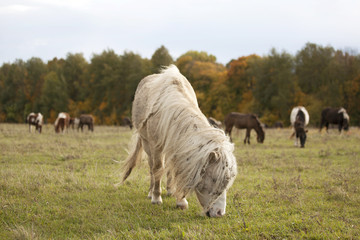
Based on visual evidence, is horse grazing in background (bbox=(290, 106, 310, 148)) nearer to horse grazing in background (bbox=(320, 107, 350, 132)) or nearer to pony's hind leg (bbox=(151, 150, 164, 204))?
horse grazing in background (bbox=(320, 107, 350, 132))

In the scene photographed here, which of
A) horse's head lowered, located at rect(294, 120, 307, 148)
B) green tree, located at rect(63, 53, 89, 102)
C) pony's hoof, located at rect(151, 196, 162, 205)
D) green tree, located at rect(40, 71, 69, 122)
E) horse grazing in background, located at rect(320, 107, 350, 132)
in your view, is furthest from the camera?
green tree, located at rect(63, 53, 89, 102)

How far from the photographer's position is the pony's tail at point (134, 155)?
20.2 feet

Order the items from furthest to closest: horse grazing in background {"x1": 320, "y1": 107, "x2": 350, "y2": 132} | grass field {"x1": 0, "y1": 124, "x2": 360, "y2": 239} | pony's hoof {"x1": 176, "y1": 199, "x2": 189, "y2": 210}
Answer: horse grazing in background {"x1": 320, "y1": 107, "x2": 350, "y2": 132} < pony's hoof {"x1": 176, "y1": 199, "x2": 189, "y2": 210} < grass field {"x1": 0, "y1": 124, "x2": 360, "y2": 239}

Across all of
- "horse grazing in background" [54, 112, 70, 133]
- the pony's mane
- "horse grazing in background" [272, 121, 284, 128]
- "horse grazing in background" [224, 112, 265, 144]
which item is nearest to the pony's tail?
the pony's mane

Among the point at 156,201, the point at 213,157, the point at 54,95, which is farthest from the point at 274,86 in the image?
the point at 213,157

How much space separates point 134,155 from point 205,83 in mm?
37616

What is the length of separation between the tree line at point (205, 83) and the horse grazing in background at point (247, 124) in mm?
17020

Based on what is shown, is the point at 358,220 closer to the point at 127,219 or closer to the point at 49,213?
the point at 127,219

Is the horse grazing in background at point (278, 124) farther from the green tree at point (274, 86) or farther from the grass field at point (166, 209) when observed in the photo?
the grass field at point (166, 209)

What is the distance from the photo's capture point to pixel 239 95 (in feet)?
139

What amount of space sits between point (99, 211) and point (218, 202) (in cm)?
189

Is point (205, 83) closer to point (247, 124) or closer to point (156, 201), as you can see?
point (247, 124)

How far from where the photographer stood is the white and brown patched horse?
12.7 ft

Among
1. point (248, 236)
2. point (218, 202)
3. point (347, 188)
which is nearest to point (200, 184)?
point (218, 202)
